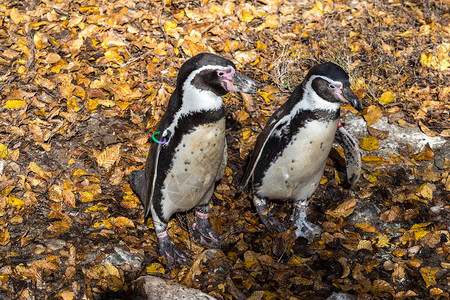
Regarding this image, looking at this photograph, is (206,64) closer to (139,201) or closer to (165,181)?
(165,181)

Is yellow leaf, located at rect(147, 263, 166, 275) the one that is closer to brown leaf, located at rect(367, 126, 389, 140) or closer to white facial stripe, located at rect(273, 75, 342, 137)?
white facial stripe, located at rect(273, 75, 342, 137)

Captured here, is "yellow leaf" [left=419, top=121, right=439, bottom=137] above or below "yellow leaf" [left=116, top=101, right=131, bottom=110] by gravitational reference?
above

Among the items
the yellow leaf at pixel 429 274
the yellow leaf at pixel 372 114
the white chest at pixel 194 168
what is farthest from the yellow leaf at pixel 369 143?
the white chest at pixel 194 168

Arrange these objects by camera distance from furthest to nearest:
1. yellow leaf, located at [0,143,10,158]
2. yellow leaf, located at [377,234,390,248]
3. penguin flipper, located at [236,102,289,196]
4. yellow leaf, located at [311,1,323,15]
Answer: yellow leaf, located at [311,1,323,15] → yellow leaf, located at [0,143,10,158] → yellow leaf, located at [377,234,390,248] → penguin flipper, located at [236,102,289,196]

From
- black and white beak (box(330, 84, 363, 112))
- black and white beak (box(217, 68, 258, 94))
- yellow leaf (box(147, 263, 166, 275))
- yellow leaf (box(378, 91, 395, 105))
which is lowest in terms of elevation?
yellow leaf (box(147, 263, 166, 275))

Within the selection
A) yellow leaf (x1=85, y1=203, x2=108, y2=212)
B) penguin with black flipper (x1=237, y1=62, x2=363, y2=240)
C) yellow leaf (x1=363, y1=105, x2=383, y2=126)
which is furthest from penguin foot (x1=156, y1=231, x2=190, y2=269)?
yellow leaf (x1=363, y1=105, x2=383, y2=126)

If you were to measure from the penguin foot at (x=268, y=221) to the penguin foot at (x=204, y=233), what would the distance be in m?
0.40

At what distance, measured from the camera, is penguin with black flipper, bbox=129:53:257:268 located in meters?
3.46

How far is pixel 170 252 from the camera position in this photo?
3930mm

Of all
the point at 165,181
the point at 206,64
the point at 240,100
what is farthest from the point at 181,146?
the point at 240,100

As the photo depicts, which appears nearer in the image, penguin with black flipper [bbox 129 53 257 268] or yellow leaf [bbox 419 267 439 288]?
penguin with black flipper [bbox 129 53 257 268]

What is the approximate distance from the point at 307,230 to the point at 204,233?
84 cm

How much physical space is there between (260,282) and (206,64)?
1.61m

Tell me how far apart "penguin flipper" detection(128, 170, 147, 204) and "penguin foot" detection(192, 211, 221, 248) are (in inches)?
18.6
